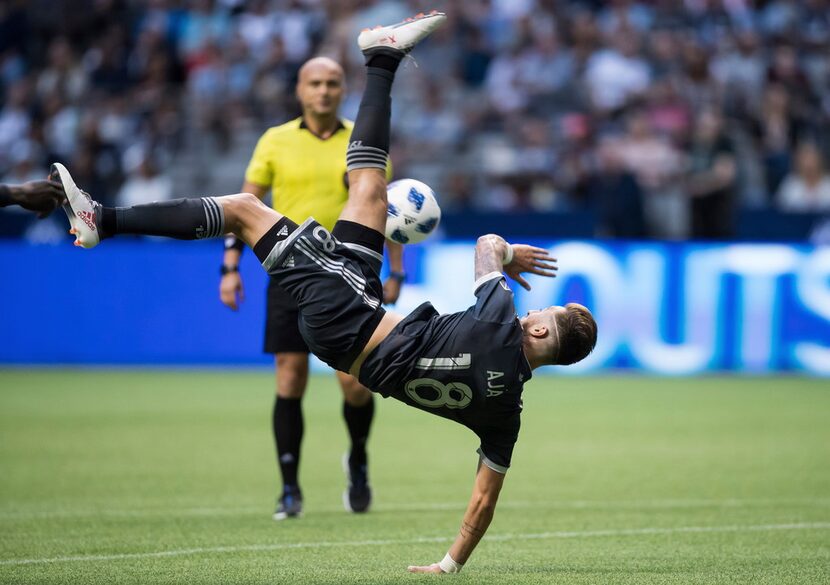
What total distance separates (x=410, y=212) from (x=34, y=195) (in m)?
2.11

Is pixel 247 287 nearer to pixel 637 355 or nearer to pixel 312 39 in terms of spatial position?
pixel 637 355

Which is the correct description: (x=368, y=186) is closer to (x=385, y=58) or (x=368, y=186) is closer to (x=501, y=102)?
(x=385, y=58)

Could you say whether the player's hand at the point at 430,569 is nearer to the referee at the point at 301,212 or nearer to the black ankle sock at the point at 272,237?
the black ankle sock at the point at 272,237

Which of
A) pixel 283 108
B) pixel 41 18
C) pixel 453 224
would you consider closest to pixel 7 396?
pixel 453 224

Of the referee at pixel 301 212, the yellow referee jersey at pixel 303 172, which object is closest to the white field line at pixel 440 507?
the referee at pixel 301 212

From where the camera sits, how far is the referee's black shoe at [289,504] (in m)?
7.91

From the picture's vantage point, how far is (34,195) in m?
6.10

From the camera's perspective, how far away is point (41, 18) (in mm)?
23172

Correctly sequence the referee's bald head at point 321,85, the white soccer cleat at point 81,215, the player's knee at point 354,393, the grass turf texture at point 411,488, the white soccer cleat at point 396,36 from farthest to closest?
the player's knee at point 354,393, the referee's bald head at point 321,85, the white soccer cleat at point 396,36, the grass turf texture at point 411,488, the white soccer cleat at point 81,215

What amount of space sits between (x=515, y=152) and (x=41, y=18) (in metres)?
9.47

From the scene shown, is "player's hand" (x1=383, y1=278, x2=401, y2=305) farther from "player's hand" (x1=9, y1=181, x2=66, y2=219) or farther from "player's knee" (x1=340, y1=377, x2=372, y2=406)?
"player's hand" (x1=9, y1=181, x2=66, y2=219)

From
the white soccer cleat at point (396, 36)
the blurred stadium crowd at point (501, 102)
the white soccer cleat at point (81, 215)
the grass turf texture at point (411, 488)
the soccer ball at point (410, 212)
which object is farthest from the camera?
the blurred stadium crowd at point (501, 102)

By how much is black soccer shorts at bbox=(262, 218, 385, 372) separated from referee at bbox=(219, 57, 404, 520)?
1.95 meters

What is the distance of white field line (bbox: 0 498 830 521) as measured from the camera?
791 centimetres
